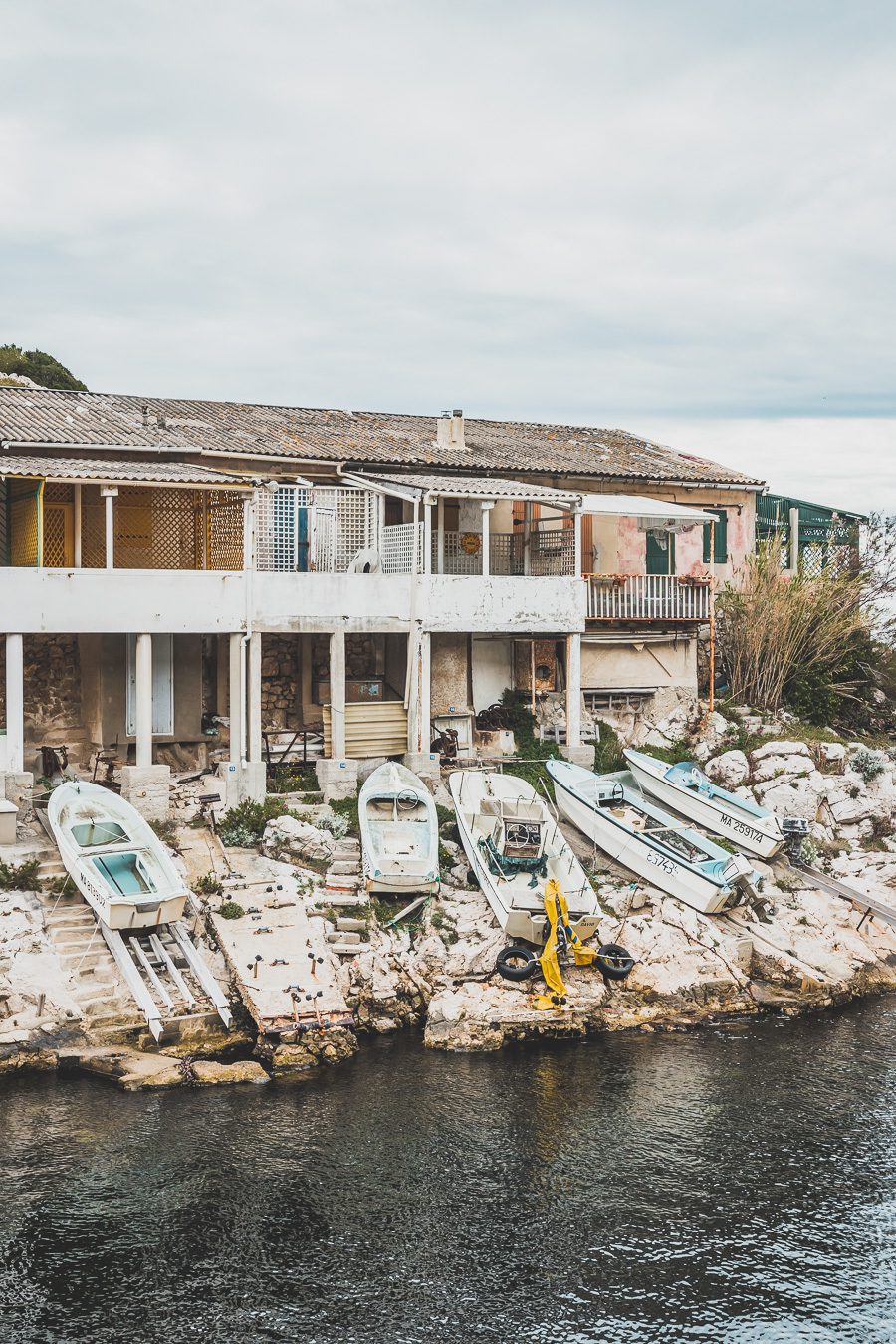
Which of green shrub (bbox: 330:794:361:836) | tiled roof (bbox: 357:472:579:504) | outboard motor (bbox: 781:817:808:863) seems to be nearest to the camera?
green shrub (bbox: 330:794:361:836)

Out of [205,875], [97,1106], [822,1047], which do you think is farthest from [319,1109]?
[822,1047]

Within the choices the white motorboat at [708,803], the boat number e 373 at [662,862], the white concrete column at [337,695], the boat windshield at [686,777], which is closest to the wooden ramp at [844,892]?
the white motorboat at [708,803]

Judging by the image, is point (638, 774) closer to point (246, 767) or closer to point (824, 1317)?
point (246, 767)

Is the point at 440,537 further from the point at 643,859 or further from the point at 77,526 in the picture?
the point at 643,859

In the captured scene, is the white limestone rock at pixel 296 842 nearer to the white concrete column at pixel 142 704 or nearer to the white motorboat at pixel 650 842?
the white concrete column at pixel 142 704

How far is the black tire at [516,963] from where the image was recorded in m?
20.2

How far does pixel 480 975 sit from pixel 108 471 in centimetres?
1061

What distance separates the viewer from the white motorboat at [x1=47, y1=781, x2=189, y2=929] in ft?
63.5

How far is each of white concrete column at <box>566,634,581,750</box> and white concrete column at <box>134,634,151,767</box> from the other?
29.4 ft

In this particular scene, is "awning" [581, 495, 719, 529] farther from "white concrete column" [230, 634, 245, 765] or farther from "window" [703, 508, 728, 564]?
"white concrete column" [230, 634, 245, 765]

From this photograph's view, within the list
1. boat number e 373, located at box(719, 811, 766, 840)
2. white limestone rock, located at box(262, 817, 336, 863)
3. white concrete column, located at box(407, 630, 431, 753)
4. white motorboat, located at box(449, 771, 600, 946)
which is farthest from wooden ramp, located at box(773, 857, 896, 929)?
white limestone rock, located at box(262, 817, 336, 863)

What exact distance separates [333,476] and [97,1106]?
1451cm

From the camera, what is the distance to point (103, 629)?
2328cm

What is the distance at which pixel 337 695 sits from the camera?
2567 centimetres
